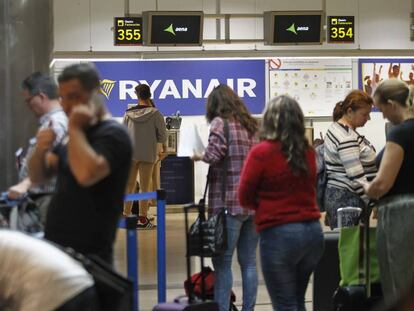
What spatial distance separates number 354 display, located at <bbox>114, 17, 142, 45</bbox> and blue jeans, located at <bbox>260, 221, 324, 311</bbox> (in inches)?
435

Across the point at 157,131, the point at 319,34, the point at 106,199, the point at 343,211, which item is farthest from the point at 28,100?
the point at 319,34

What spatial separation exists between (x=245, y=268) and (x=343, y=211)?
2.93 ft

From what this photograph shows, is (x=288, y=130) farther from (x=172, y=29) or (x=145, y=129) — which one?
(x=172, y=29)

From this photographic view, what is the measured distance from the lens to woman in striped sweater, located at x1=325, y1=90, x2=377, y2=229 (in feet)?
21.4

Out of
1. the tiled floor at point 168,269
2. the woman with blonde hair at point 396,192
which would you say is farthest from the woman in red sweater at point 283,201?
the tiled floor at point 168,269

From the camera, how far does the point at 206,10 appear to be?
18109mm

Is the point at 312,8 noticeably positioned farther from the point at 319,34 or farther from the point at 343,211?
the point at 343,211

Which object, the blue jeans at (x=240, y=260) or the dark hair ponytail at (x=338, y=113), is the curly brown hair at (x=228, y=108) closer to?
the blue jeans at (x=240, y=260)

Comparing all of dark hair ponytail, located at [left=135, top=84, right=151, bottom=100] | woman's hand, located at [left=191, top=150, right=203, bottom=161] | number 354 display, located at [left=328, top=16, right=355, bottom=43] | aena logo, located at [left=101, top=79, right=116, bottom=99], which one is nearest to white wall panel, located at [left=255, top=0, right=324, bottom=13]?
number 354 display, located at [left=328, top=16, right=355, bottom=43]

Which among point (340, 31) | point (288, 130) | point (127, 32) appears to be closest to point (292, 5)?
point (340, 31)

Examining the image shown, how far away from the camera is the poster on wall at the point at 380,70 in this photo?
1841 centimetres

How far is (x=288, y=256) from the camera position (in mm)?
4715

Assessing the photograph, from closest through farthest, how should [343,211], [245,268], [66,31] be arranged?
[245,268]
[343,211]
[66,31]

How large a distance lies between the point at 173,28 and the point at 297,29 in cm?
204
